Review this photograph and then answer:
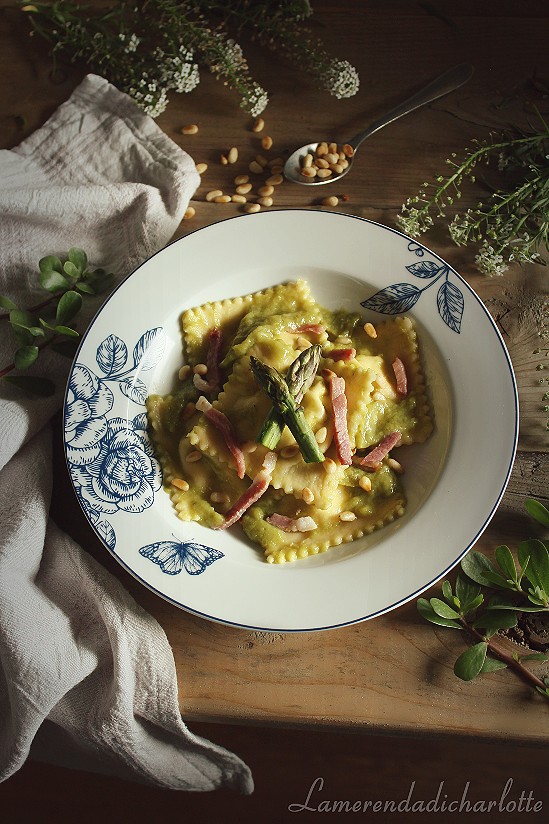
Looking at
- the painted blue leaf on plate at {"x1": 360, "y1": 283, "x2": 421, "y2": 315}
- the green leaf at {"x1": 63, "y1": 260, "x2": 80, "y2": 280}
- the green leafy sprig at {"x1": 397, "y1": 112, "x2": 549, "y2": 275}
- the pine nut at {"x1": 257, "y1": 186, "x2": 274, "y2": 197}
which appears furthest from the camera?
the pine nut at {"x1": 257, "y1": 186, "x2": 274, "y2": 197}

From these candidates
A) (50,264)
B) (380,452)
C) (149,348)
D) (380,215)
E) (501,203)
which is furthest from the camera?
(380,215)

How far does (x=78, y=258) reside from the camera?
11.4 ft

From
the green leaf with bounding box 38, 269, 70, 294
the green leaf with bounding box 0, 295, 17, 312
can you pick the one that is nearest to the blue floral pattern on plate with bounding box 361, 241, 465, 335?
the green leaf with bounding box 38, 269, 70, 294

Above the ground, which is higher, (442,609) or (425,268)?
Result: (425,268)

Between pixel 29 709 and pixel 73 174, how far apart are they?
8.28 ft

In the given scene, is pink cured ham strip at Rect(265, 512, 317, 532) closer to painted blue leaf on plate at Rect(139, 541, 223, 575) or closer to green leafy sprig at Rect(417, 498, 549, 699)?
painted blue leaf on plate at Rect(139, 541, 223, 575)

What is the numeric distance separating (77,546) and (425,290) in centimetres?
186

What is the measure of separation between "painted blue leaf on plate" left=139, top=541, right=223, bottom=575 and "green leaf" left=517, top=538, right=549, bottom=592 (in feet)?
4.21

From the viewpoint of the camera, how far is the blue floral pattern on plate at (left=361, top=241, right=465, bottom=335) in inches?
127

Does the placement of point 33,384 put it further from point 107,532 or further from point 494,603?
point 494,603

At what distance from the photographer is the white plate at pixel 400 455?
2.97 metres

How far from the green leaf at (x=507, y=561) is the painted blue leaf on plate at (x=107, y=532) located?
5.15 feet

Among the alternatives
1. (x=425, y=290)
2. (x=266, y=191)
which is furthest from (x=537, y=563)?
(x=266, y=191)

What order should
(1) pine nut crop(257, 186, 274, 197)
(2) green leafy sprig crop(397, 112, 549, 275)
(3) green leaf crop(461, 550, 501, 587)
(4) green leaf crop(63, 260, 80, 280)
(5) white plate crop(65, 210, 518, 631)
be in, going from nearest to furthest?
(5) white plate crop(65, 210, 518, 631) → (3) green leaf crop(461, 550, 501, 587) → (4) green leaf crop(63, 260, 80, 280) → (2) green leafy sprig crop(397, 112, 549, 275) → (1) pine nut crop(257, 186, 274, 197)
